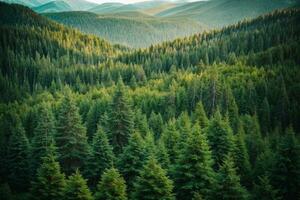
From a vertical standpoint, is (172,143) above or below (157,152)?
below

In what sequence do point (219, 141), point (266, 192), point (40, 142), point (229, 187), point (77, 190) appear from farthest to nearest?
point (40, 142) < point (219, 141) < point (266, 192) < point (77, 190) < point (229, 187)

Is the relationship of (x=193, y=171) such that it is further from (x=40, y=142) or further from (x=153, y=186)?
(x=40, y=142)

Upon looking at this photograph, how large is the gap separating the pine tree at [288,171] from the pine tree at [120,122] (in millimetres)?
23977

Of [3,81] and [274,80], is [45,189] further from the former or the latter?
[3,81]

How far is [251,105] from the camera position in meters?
102

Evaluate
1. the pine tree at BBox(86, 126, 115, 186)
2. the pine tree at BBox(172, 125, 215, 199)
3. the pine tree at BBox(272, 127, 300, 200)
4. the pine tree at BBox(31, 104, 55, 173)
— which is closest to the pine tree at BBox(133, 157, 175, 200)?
the pine tree at BBox(172, 125, 215, 199)

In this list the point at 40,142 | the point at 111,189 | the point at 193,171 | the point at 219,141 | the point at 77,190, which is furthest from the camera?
the point at 40,142

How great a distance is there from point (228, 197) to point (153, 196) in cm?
685

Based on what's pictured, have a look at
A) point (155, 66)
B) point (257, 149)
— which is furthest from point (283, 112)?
point (155, 66)

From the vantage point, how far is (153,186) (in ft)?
98.8

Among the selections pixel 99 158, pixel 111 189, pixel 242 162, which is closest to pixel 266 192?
pixel 111 189

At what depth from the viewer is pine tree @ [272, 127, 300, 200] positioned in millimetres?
34125

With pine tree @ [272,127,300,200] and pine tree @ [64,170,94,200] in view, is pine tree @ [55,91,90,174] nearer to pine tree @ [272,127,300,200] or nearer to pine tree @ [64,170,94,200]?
pine tree @ [64,170,94,200]

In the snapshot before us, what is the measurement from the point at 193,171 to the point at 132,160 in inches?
401
